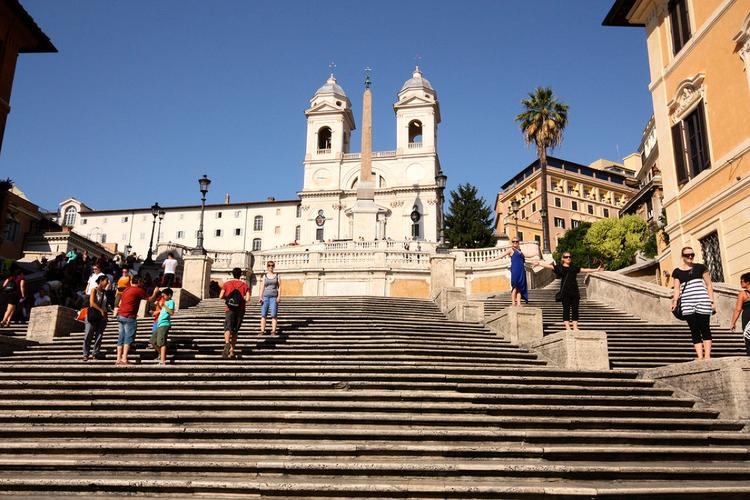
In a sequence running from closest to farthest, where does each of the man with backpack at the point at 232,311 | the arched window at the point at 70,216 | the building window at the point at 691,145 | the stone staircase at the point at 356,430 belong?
the stone staircase at the point at 356,430 → the man with backpack at the point at 232,311 → the building window at the point at 691,145 → the arched window at the point at 70,216

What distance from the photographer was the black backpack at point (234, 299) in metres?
10.6

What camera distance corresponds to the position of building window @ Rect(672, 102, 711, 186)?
17.3 meters

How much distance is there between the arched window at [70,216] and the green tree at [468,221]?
57.6 meters

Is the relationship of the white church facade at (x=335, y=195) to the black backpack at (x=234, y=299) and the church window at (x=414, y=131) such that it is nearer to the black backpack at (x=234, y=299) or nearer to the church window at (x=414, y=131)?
the church window at (x=414, y=131)

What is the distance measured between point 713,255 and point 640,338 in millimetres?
6214

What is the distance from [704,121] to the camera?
17234 millimetres

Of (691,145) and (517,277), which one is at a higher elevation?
(691,145)

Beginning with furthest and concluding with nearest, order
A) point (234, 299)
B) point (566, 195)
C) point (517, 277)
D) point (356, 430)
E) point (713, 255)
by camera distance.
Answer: point (566, 195), point (713, 255), point (517, 277), point (234, 299), point (356, 430)

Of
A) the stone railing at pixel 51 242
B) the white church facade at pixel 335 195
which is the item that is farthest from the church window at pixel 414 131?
the stone railing at pixel 51 242

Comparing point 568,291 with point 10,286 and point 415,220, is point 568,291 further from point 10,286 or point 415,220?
point 415,220

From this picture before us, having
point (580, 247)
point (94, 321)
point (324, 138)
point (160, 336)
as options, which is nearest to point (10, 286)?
point (94, 321)

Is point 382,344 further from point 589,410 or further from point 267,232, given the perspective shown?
point 267,232

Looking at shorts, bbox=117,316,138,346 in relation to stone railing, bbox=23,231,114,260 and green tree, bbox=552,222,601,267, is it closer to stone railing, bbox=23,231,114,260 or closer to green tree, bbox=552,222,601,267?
green tree, bbox=552,222,601,267

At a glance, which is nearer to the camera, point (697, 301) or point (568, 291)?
point (697, 301)
